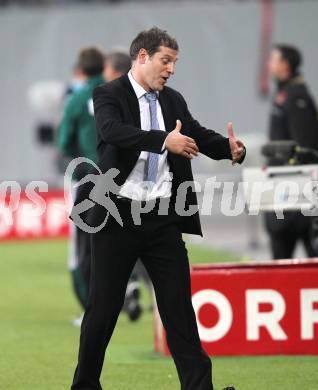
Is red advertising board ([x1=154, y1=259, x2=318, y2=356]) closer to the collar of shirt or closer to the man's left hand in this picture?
the man's left hand

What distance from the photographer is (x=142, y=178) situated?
7293 mm

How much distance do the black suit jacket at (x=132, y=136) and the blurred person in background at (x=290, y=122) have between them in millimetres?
4005

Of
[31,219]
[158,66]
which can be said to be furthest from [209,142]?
[31,219]

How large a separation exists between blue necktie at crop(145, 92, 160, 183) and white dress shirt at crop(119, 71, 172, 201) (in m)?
0.02

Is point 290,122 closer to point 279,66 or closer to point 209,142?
point 279,66

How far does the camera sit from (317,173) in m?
9.55

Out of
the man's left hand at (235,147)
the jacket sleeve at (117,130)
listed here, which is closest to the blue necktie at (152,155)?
the jacket sleeve at (117,130)

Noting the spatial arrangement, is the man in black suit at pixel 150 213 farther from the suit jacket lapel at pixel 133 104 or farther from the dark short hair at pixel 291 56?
the dark short hair at pixel 291 56

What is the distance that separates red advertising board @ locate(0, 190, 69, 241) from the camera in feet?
68.6

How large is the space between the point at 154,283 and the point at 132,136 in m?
0.95

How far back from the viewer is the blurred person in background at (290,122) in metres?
11.4

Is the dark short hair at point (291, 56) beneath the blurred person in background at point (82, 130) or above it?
above

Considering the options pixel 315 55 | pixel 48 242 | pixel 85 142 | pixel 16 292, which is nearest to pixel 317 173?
pixel 85 142

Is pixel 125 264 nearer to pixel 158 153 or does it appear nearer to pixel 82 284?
pixel 158 153
